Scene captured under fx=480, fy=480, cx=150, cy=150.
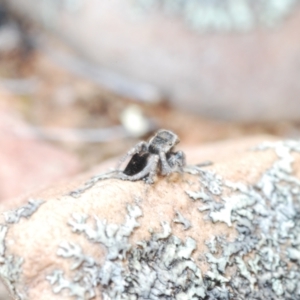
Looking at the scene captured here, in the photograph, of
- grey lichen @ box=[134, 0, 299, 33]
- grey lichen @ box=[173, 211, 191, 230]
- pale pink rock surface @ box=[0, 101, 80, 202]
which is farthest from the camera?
grey lichen @ box=[134, 0, 299, 33]

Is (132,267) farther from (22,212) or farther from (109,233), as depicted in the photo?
(22,212)

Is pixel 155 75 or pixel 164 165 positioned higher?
pixel 155 75

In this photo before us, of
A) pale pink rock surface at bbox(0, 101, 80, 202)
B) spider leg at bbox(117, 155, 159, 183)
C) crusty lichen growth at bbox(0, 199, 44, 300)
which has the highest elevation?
pale pink rock surface at bbox(0, 101, 80, 202)

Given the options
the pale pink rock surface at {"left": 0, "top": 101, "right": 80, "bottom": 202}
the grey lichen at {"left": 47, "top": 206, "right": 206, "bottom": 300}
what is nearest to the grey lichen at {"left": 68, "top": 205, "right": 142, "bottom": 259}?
the grey lichen at {"left": 47, "top": 206, "right": 206, "bottom": 300}

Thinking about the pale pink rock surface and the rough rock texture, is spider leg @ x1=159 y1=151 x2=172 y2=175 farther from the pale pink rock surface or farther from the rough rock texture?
the pale pink rock surface

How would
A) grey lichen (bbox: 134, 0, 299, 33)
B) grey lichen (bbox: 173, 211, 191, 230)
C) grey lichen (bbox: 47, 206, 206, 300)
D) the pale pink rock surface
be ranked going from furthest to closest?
grey lichen (bbox: 134, 0, 299, 33), the pale pink rock surface, grey lichen (bbox: 173, 211, 191, 230), grey lichen (bbox: 47, 206, 206, 300)

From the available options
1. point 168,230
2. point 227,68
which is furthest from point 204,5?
point 168,230

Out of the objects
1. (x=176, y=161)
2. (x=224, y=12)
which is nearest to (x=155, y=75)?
(x=224, y=12)
